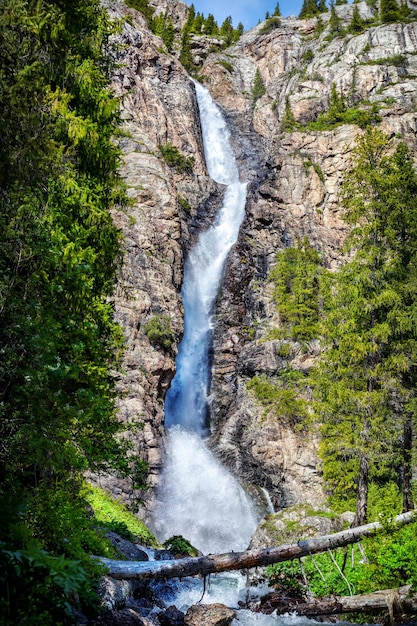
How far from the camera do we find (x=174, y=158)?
4150 cm

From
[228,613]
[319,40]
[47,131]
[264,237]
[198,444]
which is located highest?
[319,40]

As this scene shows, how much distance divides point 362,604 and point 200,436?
20285 millimetres

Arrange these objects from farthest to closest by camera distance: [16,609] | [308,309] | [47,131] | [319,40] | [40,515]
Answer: [319,40] < [308,309] < [47,131] < [40,515] < [16,609]

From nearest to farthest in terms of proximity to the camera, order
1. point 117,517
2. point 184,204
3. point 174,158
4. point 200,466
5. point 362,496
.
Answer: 1. point 362,496
2. point 117,517
3. point 200,466
4. point 184,204
5. point 174,158

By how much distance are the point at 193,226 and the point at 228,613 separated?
107ft

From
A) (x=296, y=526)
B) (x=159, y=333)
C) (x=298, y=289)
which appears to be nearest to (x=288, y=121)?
(x=298, y=289)

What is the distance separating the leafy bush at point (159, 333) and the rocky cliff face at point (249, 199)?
281 mm

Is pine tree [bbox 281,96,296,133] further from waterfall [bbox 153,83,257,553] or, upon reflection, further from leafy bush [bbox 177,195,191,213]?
leafy bush [bbox 177,195,191,213]

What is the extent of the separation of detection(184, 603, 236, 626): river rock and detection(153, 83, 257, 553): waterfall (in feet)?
41.5

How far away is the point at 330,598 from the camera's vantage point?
928 cm

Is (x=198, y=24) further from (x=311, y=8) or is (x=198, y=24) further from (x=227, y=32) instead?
(x=311, y=8)

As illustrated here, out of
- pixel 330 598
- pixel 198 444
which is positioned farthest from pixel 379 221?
pixel 198 444

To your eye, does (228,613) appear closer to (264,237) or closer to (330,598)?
(330,598)

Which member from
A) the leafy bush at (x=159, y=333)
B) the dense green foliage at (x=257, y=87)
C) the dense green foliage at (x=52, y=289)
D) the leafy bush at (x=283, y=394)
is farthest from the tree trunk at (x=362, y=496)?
the dense green foliage at (x=257, y=87)
